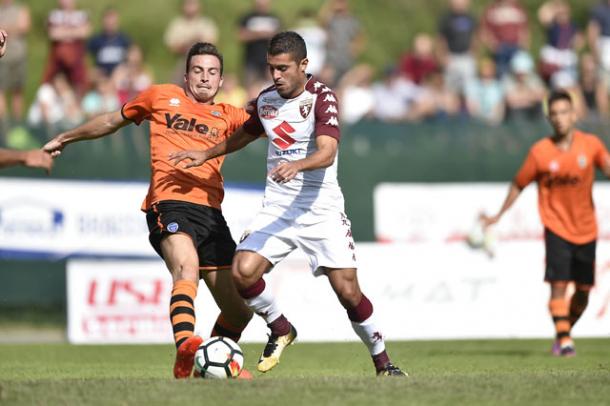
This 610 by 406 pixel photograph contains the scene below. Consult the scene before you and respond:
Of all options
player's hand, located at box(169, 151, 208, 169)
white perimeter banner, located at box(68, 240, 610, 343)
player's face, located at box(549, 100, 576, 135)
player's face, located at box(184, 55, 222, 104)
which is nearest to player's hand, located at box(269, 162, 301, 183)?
player's hand, located at box(169, 151, 208, 169)

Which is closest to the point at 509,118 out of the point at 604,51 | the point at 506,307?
the point at 604,51

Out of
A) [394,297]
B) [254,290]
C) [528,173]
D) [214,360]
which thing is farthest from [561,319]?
[214,360]

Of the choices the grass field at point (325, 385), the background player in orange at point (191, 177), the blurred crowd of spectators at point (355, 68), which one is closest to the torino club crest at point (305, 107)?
the background player in orange at point (191, 177)

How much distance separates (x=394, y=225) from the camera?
16.8 meters

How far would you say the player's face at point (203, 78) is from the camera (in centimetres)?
952

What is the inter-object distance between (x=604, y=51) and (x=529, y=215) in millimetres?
5316

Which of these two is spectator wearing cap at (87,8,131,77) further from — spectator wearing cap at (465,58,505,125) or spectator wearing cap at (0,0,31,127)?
spectator wearing cap at (465,58,505,125)

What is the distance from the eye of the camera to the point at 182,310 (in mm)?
8867

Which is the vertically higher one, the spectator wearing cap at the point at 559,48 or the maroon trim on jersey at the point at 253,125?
the spectator wearing cap at the point at 559,48

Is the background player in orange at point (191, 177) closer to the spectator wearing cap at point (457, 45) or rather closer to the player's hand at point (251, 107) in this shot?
the player's hand at point (251, 107)

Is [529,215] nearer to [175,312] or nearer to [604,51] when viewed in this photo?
[604,51]

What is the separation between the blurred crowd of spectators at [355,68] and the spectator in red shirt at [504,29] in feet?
0.07

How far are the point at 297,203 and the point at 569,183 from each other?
451cm

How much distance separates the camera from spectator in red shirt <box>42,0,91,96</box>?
62.2 feet
